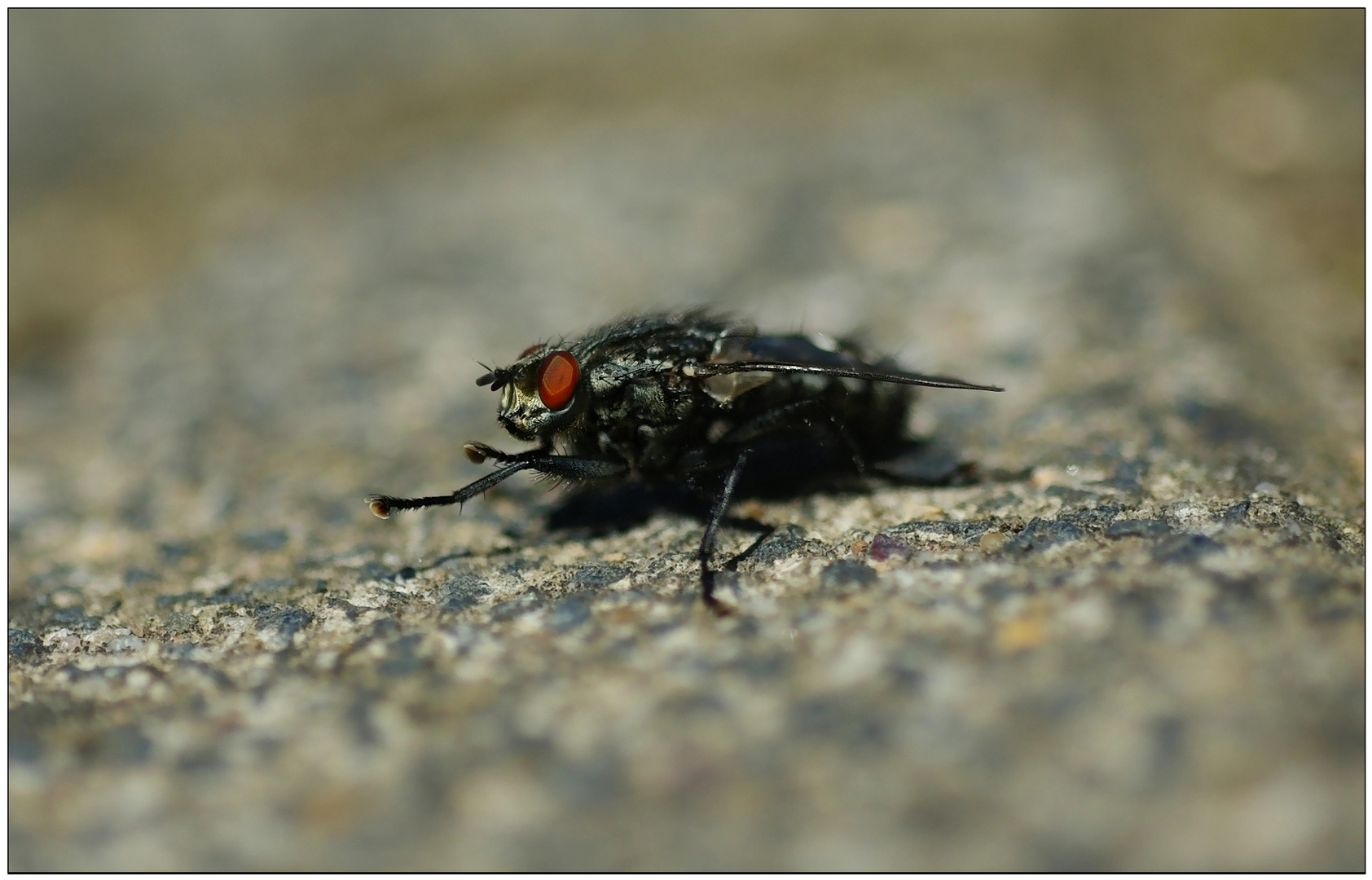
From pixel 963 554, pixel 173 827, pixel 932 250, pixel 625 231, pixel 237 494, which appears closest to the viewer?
pixel 173 827

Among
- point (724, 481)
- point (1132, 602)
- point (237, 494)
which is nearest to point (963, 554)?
point (1132, 602)

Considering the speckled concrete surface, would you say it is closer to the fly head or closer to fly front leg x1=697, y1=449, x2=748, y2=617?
fly front leg x1=697, y1=449, x2=748, y2=617

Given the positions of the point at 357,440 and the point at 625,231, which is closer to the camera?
the point at 357,440

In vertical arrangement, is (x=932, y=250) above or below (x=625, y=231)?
below

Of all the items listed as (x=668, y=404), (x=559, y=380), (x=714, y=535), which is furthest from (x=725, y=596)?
(x=559, y=380)

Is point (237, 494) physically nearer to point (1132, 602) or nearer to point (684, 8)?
point (1132, 602)

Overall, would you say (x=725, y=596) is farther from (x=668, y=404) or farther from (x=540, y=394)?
(x=540, y=394)

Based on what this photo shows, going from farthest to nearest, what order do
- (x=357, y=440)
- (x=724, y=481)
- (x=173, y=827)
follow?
1. (x=357, y=440)
2. (x=724, y=481)
3. (x=173, y=827)

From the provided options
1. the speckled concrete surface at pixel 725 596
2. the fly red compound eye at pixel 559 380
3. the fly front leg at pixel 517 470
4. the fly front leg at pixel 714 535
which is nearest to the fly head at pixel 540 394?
the fly red compound eye at pixel 559 380
